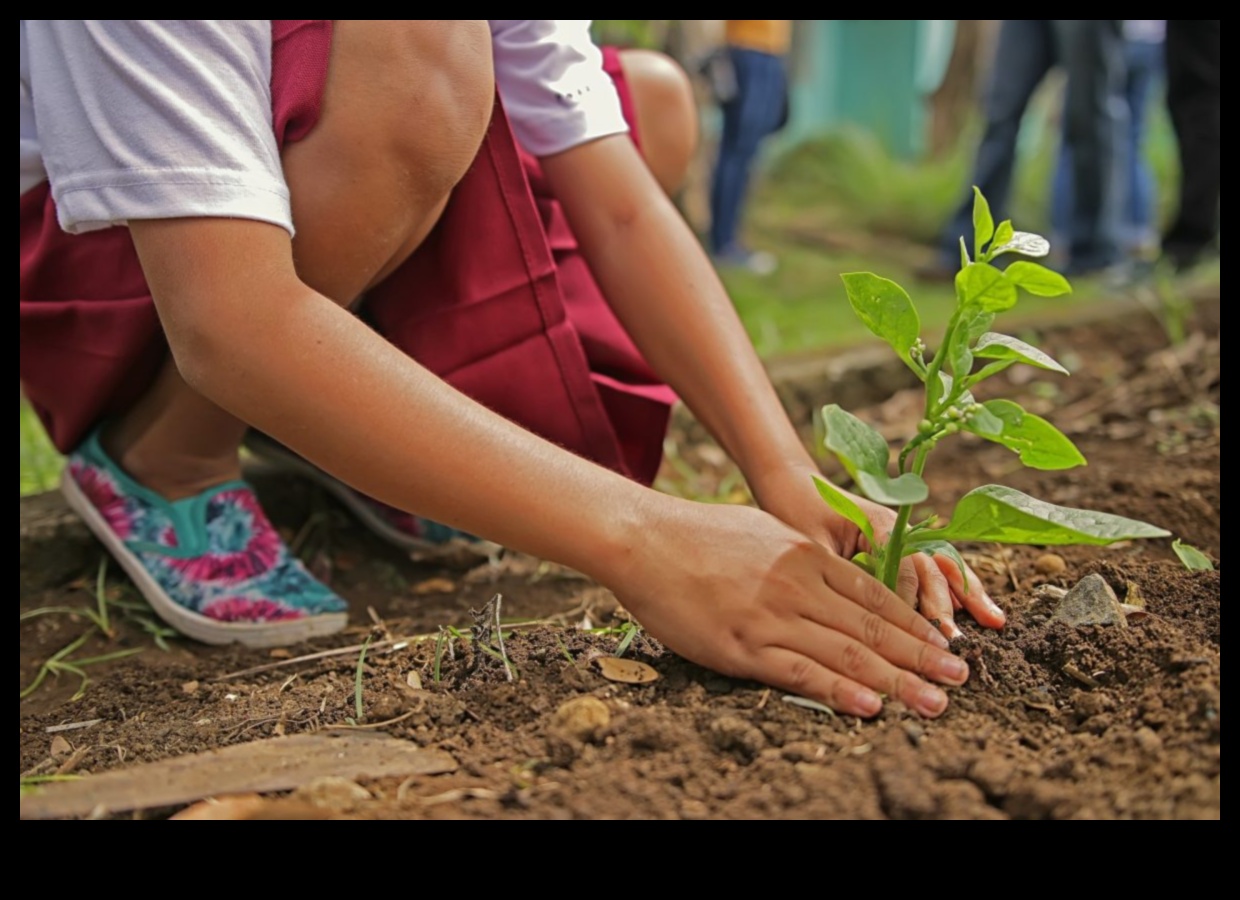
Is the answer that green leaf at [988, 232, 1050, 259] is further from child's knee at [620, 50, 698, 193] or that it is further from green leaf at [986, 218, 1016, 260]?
child's knee at [620, 50, 698, 193]

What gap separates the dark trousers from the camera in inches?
131

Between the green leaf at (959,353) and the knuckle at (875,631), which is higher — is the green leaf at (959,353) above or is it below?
above

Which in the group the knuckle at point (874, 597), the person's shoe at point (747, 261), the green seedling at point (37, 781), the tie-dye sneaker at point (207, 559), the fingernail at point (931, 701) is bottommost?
the person's shoe at point (747, 261)

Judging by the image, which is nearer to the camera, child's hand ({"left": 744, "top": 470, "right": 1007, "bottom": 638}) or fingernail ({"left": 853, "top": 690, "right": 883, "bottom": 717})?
fingernail ({"left": 853, "top": 690, "right": 883, "bottom": 717})

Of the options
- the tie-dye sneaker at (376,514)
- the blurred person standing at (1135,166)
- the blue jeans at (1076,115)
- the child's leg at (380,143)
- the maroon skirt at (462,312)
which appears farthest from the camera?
the blurred person standing at (1135,166)

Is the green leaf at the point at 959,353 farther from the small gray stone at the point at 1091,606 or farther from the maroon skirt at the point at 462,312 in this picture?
the maroon skirt at the point at 462,312

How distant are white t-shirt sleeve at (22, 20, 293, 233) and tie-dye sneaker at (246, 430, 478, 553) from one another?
0.78 m

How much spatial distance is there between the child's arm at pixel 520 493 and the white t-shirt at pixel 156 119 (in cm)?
4

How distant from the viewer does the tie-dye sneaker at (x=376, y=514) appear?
78.0 inches

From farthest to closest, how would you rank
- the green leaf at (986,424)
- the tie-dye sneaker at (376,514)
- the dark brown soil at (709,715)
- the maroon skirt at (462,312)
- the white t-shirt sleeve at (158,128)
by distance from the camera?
1. the tie-dye sneaker at (376,514)
2. the maroon skirt at (462,312)
3. the white t-shirt sleeve at (158,128)
4. the green leaf at (986,424)
5. the dark brown soil at (709,715)

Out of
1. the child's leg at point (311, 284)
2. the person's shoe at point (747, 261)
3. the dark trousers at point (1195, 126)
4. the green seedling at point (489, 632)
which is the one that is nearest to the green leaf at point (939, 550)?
the green seedling at point (489, 632)

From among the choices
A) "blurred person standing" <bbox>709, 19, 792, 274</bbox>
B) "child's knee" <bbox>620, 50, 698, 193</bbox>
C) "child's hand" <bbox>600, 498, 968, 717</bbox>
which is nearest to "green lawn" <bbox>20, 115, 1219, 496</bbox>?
"blurred person standing" <bbox>709, 19, 792, 274</bbox>

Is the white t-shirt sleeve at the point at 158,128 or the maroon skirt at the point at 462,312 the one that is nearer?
the white t-shirt sleeve at the point at 158,128

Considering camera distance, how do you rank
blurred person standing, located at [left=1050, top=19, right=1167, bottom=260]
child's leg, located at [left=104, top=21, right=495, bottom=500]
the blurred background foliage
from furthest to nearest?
blurred person standing, located at [left=1050, top=19, right=1167, bottom=260] → the blurred background foliage → child's leg, located at [left=104, top=21, right=495, bottom=500]
